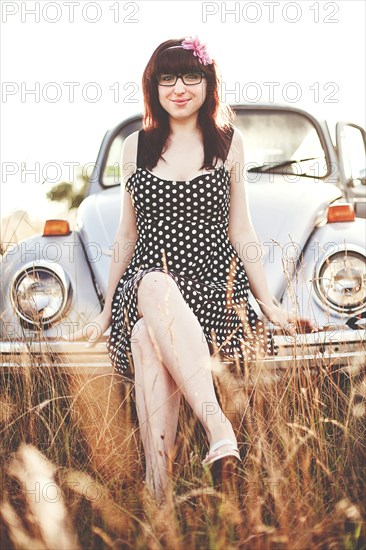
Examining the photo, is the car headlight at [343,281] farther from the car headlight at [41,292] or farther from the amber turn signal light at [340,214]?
Result: the car headlight at [41,292]

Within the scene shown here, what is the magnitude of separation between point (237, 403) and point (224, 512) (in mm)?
650

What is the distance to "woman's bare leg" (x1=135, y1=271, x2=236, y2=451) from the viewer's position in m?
2.29

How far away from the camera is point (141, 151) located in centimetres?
294

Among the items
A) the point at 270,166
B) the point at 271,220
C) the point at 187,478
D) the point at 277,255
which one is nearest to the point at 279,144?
the point at 270,166

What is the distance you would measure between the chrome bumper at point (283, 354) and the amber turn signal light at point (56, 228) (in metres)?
0.75

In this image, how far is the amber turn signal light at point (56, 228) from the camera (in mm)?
3578

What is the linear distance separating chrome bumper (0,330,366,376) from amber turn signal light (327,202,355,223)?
730mm

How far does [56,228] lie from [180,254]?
1.02m

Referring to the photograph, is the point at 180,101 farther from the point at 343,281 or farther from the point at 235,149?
the point at 343,281

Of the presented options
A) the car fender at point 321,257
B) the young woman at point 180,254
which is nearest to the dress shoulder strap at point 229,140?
the young woman at point 180,254

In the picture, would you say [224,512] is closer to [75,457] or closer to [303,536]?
[303,536]

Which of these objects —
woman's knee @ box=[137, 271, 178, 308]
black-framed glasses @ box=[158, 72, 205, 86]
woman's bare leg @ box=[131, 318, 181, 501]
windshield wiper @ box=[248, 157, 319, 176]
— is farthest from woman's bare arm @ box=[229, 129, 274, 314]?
windshield wiper @ box=[248, 157, 319, 176]

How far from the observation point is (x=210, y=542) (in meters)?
1.90

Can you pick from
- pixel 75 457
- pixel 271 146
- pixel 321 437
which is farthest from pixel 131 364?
pixel 271 146
